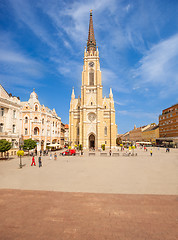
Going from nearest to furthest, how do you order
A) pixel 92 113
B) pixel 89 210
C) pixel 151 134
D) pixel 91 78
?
1. pixel 89 210
2. pixel 92 113
3. pixel 91 78
4. pixel 151 134

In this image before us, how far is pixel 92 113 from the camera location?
54781 mm

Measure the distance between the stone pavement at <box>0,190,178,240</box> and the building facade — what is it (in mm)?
59789

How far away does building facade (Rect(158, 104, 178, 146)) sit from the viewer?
6296 centimetres

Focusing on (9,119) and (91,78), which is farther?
(91,78)

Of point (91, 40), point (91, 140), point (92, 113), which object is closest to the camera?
point (92, 113)

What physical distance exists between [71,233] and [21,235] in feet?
5.98

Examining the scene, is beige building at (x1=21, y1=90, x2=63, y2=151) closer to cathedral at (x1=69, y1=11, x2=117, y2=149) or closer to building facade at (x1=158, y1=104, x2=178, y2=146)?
cathedral at (x1=69, y1=11, x2=117, y2=149)

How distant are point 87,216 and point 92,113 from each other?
48326mm

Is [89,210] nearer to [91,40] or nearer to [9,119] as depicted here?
[9,119]

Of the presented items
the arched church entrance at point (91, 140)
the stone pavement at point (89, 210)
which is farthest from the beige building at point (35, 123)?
the stone pavement at point (89, 210)

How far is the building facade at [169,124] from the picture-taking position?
207 ft

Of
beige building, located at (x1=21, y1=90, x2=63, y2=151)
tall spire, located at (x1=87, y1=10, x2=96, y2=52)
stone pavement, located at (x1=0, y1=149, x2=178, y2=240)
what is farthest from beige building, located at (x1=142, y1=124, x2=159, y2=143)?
stone pavement, located at (x1=0, y1=149, x2=178, y2=240)

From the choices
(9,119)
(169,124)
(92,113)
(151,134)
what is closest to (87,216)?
(9,119)

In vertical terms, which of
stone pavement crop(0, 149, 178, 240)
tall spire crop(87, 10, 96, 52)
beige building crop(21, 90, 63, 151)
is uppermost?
tall spire crop(87, 10, 96, 52)
